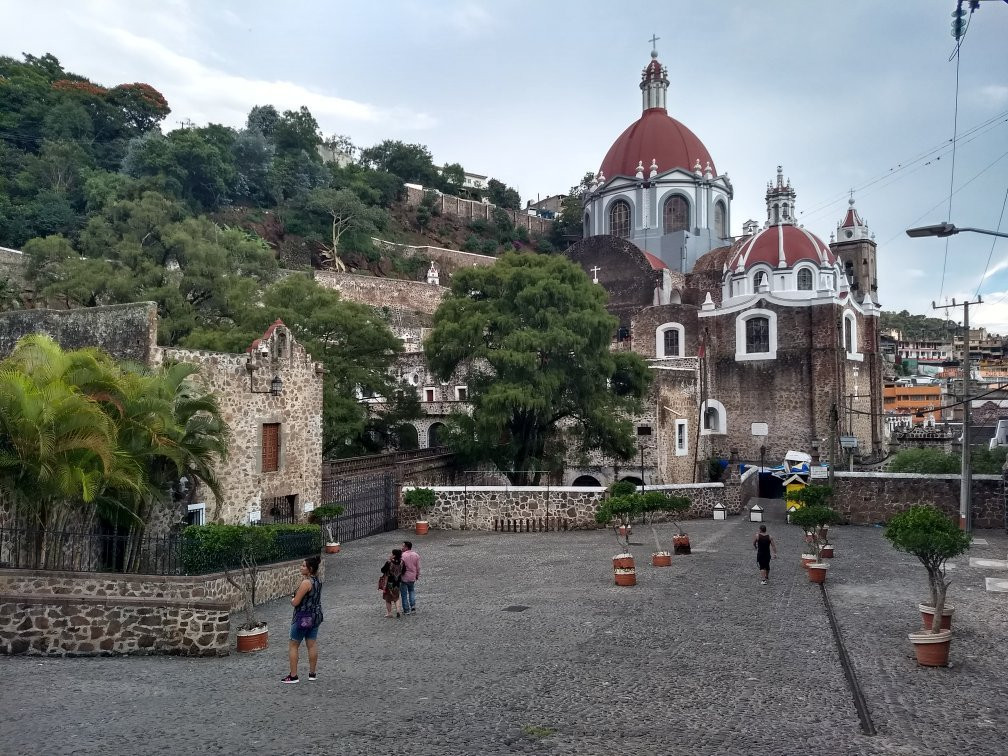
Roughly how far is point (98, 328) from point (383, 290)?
38995mm

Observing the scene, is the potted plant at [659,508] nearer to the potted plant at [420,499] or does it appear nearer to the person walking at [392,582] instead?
the potted plant at [420,499]

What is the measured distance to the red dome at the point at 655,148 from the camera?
46.6m

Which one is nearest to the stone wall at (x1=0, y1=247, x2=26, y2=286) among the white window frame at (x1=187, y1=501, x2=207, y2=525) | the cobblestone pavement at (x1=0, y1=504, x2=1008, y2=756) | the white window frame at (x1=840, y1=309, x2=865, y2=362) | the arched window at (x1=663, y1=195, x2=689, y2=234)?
the white window frame at (x1=187, y1=501, x2=207, y2=525)

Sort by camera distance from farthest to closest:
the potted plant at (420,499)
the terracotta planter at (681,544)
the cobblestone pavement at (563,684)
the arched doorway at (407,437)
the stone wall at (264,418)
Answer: the arched doorway at (407,437), the potted plant at (420,499), the terracotta planter at (681,544), the stone wall at (264,418), the cobblestone pavement at (563,684)

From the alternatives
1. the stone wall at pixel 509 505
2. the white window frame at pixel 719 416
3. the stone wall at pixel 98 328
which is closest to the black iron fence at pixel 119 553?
the stone wall at pixel 98 328

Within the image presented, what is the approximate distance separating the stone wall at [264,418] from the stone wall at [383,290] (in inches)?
1272

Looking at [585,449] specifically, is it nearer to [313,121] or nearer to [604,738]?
[604,738]

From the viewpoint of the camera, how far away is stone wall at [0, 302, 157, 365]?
1360cm

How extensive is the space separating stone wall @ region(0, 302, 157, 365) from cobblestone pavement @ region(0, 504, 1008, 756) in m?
5.47

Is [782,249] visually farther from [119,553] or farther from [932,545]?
[119,553]

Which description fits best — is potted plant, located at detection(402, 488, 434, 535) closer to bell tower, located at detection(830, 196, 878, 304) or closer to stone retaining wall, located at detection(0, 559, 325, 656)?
stone retaining wall, located at detection(0, 559, 325, 656)

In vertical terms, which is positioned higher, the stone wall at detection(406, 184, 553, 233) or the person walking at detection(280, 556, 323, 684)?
the stone wall at detection(406, 184, 553, 233)

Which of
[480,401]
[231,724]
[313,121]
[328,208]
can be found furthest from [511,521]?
[313,121]

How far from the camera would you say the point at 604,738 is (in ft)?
19.1
